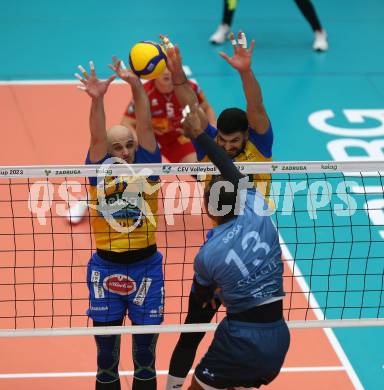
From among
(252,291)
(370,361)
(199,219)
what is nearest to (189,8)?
(199,219)

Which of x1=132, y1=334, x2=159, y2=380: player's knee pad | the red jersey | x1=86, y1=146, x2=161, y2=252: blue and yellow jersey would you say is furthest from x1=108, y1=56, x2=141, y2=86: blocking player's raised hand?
the red jersey

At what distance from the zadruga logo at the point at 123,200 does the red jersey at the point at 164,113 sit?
306 cm

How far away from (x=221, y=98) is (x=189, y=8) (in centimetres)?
367

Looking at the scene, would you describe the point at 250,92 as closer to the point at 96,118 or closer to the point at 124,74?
the point at 124,74

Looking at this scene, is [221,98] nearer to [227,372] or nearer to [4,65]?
[4,65]

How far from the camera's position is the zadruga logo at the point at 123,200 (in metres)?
5.63

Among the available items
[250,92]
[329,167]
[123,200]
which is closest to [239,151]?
[250,92]

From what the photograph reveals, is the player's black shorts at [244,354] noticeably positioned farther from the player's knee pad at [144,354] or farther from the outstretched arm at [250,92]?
the outstretched arm at [250,92]

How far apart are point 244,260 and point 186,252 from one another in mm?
3559

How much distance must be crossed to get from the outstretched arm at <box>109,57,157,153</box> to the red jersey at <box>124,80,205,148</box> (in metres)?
2.79

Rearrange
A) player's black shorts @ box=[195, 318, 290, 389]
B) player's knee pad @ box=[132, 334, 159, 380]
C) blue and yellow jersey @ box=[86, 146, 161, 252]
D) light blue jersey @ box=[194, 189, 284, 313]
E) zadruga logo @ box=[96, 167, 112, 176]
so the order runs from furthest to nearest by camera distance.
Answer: player's knee pad @ box=[132, 334, 159, 380] → blue and yellow jersey @ box=[86, 146, 161, 252] → zadruga logo @ box=[96, 167, 112, 176] → player's black shorts @ box=[195, 318, 290, 389] → light blue jersey @ box=[194, 189, 284, 313]

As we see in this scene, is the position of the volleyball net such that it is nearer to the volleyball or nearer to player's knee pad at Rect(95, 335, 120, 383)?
player's knee pad at Rect(95, 335, 120, 383)

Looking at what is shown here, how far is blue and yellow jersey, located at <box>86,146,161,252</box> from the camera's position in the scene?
5629 mm

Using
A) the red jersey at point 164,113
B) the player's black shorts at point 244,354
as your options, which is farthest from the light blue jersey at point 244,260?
the red jersey at point 164,113
